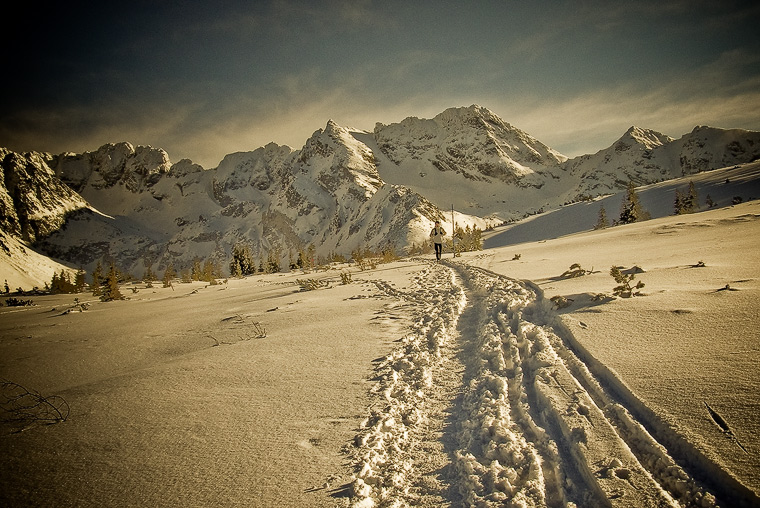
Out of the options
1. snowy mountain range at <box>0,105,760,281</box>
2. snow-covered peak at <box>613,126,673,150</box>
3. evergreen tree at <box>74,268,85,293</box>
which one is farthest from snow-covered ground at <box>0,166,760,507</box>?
snow-covered peak at <box>613,126,673,150</box>

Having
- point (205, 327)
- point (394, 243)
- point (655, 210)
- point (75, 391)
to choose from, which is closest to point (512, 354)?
point (75, 391)

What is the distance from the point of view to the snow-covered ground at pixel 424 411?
2.04 meters

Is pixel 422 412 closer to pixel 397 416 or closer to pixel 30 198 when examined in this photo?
pixel 397 416

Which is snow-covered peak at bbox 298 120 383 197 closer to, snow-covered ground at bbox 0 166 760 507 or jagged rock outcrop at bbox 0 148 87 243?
snow-covered ground at bbox 0 166 760 507

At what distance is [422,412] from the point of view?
10.0 feet

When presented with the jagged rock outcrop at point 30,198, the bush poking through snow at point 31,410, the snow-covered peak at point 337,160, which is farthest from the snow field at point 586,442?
the jagged rock outcrop at point 30,198

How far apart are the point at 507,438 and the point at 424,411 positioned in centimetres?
81

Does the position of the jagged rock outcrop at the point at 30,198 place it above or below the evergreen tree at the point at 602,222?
above

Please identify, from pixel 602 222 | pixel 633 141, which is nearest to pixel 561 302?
pixel 602 222

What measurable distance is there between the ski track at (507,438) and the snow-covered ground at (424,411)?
0.01 metres

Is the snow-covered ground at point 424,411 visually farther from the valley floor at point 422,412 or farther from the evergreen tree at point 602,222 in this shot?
the evergreen tree at point 602,222

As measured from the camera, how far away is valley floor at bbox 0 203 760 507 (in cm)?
204

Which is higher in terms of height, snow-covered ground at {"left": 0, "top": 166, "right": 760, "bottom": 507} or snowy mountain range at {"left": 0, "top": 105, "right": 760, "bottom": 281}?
snowy mountain range at {"left": 0, "top": 105, "right": 760, "bottom": 281}

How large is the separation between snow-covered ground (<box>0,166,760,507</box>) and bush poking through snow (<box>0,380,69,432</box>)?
0.06 metres
